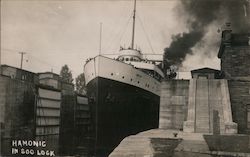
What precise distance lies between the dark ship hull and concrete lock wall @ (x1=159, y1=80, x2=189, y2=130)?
10.1ft

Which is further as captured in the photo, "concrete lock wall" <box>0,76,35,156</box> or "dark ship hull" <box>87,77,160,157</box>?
"dark ship hull" <box>87,77,160,157</box>

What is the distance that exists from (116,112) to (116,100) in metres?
0.61

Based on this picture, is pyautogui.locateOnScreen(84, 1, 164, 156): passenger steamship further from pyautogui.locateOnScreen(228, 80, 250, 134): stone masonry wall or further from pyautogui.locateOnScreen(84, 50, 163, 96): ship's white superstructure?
pyautogui.locateOnScreen(228, 80, 250, 134): stone masonry wall

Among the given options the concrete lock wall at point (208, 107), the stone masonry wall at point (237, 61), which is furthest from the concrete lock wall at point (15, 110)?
the stone masonry wall at point (237, 61)

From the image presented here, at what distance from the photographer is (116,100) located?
1562 centimetres

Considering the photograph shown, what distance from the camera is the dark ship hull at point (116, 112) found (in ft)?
47.2

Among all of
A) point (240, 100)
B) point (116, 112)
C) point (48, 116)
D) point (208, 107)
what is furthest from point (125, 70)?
point (240, 100)

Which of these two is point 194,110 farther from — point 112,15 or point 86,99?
point 86,99

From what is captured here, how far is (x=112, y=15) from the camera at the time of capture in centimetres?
959

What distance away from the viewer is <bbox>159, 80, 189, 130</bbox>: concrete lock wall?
12.1 metres

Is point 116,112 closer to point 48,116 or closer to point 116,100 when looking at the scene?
point 116,100

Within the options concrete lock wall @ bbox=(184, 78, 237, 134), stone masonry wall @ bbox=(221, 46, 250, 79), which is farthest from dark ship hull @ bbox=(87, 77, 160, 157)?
stone masonry wall @ bbox=(221, 46, 250, 79)

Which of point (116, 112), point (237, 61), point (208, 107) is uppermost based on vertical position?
point (237, 61)

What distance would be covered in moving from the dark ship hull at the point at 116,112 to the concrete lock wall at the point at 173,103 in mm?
3077
